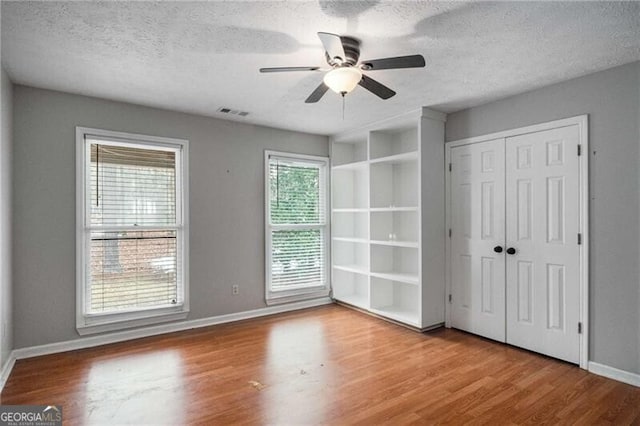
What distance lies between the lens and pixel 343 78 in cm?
231

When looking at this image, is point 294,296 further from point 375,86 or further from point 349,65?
point 349,65

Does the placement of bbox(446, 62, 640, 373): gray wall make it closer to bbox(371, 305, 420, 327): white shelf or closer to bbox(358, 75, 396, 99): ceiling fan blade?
bbox(371, 305, 420, 327): white shelf

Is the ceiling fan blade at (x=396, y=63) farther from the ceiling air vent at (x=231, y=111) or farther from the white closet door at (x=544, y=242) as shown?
the ceiling air vent at (x=231, y=111)

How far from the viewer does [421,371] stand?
2.99 meters

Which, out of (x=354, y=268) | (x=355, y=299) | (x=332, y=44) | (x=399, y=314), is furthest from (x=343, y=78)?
(x=355, y=299)

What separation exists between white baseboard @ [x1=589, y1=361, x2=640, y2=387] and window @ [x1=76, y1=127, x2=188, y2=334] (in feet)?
13.4

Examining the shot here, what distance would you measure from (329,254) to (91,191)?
10.3 ft

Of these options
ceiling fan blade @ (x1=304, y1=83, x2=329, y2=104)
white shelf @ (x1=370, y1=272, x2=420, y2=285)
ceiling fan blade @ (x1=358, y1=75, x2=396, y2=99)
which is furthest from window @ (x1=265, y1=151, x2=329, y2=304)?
ceiling fan blade @ (x1=358, y1=75, x2=396, y2=99)

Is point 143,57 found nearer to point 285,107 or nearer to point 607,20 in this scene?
point 285,107

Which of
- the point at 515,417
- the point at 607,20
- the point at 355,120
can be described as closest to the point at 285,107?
the point at 355,120

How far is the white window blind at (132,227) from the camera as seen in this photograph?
362cm

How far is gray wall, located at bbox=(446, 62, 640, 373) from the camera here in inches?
108

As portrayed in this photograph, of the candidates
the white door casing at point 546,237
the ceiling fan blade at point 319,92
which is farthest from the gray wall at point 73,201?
the white door casing at point 546,237

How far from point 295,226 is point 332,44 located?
3200 mm
